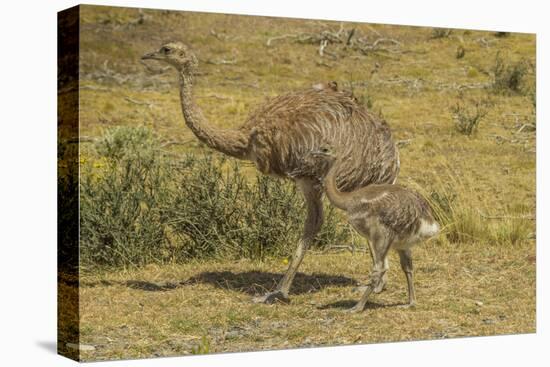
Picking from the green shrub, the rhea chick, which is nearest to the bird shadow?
the rhea chick

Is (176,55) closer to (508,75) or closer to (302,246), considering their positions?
(302,246)

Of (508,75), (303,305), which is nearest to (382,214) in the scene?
(303,305)

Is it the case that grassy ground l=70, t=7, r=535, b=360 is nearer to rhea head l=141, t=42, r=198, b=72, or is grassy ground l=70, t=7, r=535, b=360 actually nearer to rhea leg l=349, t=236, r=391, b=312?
rhea leg l=349, t=236, r=391, b=312

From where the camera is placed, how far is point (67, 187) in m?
9.78

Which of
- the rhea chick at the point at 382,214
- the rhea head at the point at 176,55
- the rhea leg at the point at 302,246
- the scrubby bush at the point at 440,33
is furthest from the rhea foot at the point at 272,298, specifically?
the scrubby bush at the point at 440,33

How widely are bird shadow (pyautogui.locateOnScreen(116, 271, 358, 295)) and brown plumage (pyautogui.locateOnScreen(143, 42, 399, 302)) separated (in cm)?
35

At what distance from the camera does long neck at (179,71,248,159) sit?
1044 centimetres

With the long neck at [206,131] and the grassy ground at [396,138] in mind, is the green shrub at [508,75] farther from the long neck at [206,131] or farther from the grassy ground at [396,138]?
the long neck at [206,131]

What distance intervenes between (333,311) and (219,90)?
3593 millimetres

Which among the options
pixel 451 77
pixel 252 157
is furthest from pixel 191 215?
pixel 451 77

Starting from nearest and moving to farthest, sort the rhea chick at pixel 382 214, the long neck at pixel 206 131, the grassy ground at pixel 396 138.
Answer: the rhea chick at pixel 382 214, the long neck at pixel 206 131, the grassy ground at pixel 396 138

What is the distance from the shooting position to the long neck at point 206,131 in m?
10.4

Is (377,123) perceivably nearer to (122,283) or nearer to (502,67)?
(502,67)

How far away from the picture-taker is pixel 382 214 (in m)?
10.1
